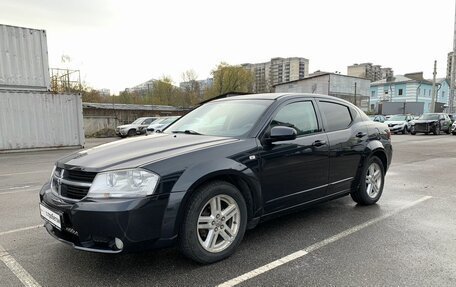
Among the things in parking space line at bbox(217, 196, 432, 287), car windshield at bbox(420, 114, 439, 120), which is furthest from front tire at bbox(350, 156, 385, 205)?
car windshield at bbox(420, 114, 439, 120)

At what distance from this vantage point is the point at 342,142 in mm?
4609

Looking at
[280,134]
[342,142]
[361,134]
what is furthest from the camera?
[361,134]

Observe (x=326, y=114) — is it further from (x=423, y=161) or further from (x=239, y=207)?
(x=423, y=161)

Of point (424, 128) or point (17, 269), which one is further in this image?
point (424, 128)

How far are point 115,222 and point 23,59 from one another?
50.3 feet

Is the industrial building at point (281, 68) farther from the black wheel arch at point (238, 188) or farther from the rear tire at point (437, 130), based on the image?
the black wheel arch at point (238, 188)

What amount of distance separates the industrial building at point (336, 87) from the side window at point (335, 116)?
44.1m

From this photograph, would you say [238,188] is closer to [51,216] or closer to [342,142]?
[51,216]

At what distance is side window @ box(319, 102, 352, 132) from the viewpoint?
462cm

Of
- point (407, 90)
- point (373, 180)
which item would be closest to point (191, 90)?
point (407, 90)

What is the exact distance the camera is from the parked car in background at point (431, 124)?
2552 centimetres

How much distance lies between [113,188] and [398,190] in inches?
218

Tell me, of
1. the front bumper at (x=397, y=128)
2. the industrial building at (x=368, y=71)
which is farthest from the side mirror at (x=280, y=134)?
the industrial building at (x=368, y=71)

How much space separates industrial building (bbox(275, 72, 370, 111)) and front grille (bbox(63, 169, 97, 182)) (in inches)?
1837
